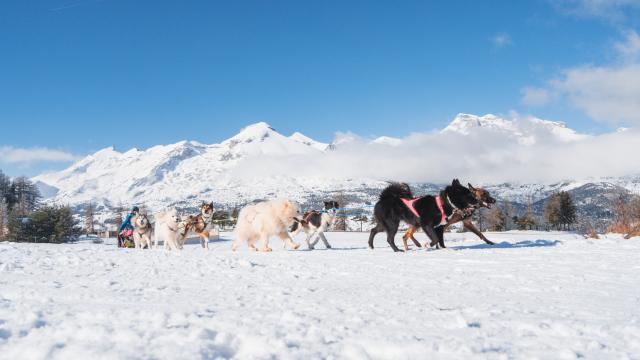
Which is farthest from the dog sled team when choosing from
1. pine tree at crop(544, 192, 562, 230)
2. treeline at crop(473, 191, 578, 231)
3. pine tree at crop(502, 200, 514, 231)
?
pine tree at crop(544, 192, 562, 230)

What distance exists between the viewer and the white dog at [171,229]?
41.4 feet

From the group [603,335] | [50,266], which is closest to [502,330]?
[603,335]

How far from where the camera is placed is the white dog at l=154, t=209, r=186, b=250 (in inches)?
497

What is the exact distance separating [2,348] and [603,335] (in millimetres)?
3771

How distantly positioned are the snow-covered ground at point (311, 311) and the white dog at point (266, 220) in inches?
153

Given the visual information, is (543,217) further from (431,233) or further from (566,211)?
(431,233)

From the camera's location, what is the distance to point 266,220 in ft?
36.0

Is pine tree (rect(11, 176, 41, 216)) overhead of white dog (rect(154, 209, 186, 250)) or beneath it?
overhead

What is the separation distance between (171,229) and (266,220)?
3.36 m

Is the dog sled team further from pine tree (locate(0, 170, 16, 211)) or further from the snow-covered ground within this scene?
pine tree (locate(0, 170, 16, 211))

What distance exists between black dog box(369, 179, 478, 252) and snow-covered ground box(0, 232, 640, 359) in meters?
3.36

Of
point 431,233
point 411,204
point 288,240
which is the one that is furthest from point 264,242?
point 431,233

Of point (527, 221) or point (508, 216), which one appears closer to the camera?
point (527, 221)

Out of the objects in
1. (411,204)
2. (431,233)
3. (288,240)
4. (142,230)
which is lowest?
(288,240)
